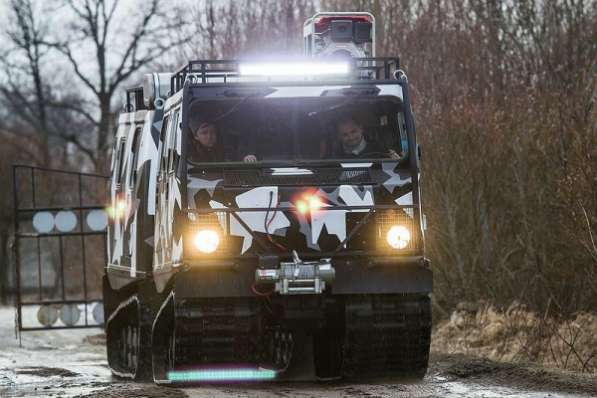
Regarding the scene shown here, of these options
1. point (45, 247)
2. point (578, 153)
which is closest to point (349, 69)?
point (578, 153)

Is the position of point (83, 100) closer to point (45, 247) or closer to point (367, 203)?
point (45, 247)

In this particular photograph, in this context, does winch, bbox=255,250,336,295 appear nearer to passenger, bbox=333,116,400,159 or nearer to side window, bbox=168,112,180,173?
passenger, bbox=333,116,400,159

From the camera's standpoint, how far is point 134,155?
675 inches

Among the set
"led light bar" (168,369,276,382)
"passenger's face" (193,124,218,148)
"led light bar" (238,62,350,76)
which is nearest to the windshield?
"passenger's face" (193,124,218,148)

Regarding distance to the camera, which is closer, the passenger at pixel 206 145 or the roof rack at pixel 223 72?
the passenger at pixel 206 145

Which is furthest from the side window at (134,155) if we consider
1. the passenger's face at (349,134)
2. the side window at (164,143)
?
the passenger's face at (349,134)

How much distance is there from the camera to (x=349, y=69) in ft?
47.4

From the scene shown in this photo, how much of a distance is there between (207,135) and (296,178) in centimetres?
90

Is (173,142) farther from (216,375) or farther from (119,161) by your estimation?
(119,161)

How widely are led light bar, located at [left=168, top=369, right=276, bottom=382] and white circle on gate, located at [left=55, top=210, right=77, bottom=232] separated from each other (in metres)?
11.5

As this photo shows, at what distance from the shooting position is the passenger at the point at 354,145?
13988 mm

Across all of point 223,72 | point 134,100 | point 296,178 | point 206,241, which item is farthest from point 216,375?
point 134,100

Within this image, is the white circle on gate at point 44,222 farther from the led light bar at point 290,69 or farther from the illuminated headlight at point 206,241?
the illuminated headlight at point 206,241

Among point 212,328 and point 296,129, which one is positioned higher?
point 296,129
